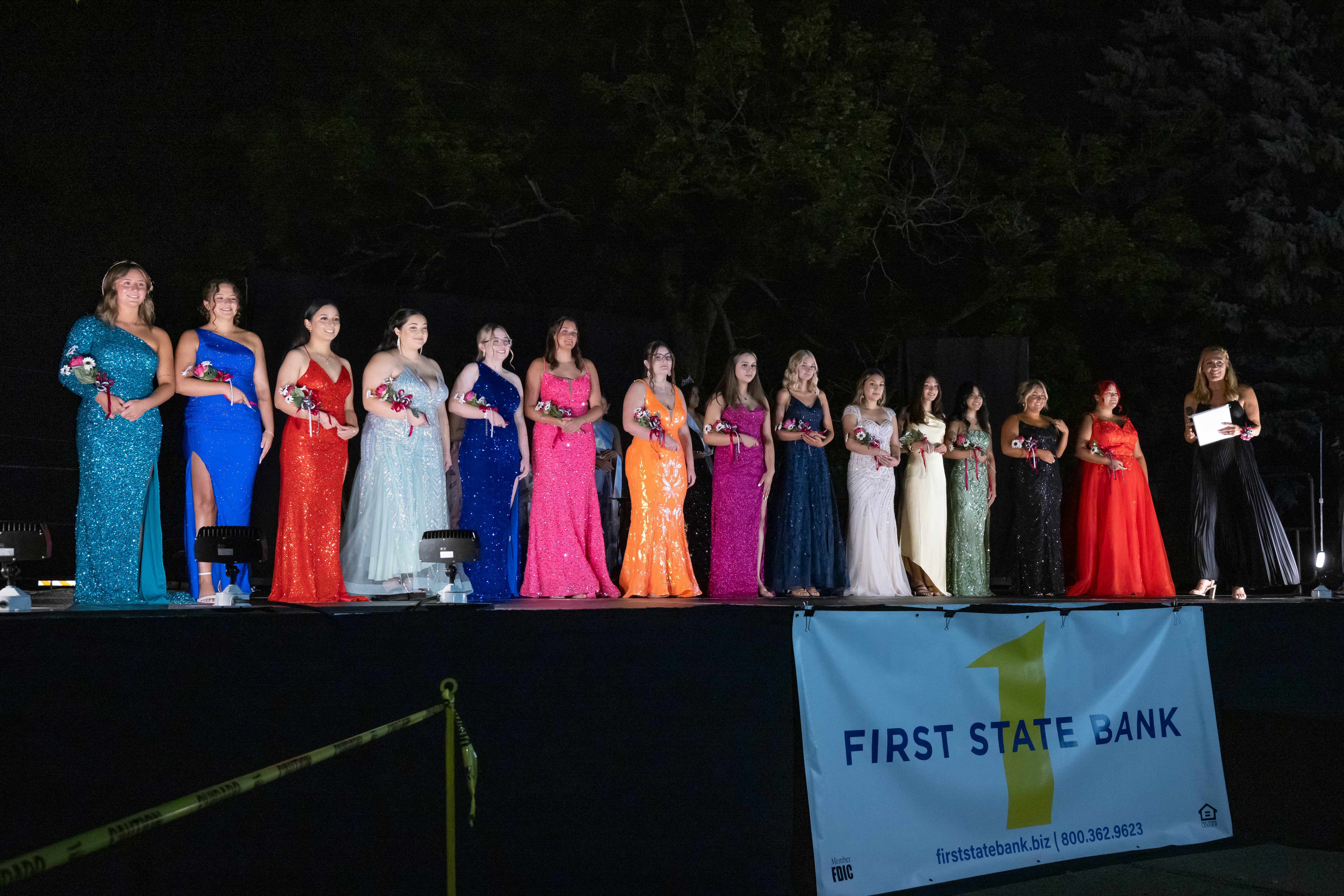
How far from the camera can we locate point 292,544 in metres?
5.58

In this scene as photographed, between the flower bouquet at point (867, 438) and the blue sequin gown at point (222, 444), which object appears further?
the flower bouquet at point (867, 438)

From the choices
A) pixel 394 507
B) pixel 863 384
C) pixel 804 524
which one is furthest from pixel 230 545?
pixel 863 384

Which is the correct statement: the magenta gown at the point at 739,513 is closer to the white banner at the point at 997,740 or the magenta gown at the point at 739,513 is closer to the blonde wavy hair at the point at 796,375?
the blonde wavy hair at the point at 796,375

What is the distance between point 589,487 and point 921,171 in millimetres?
8884

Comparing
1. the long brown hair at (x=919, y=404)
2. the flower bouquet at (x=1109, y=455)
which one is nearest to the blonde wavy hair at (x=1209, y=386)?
the flower bouquet at (x=1109, y=455)

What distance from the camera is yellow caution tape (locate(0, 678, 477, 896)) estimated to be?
140 centimetres

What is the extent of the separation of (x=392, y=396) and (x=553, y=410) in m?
0.92

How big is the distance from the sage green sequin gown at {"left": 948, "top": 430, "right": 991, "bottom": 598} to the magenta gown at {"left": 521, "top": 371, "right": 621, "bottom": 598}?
2.61m

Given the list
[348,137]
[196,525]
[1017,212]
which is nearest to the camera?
[196,525]

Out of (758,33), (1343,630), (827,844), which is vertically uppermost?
(758,33)

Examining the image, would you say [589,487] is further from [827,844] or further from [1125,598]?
[1125,598]

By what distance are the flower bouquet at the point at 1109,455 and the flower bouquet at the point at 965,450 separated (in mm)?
758

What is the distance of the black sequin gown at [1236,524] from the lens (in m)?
7.20

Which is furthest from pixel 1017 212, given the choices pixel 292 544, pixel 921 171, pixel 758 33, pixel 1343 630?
pixel 292 544
